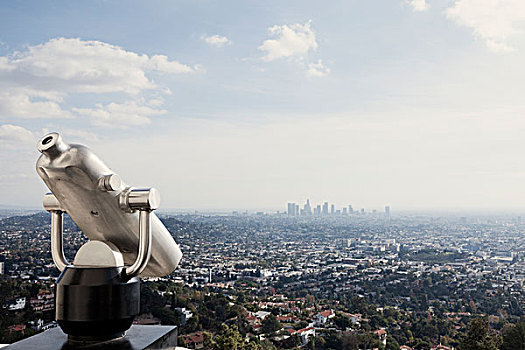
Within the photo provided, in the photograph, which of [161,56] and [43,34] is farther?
[161,56]

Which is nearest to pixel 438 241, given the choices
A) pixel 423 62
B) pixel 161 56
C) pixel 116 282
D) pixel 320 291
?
pixel 320 291

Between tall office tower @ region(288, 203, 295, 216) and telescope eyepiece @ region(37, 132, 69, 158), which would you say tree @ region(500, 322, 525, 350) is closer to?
telescope eyepiece @ region(37, 132, 69, 158)

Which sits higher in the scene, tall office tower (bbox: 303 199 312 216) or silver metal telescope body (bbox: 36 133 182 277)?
silver metal telescope body (bbox: 36 133 182 277)

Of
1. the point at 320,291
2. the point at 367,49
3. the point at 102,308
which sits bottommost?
the point at 320,291

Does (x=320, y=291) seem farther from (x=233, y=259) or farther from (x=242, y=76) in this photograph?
(x=242, y=76)

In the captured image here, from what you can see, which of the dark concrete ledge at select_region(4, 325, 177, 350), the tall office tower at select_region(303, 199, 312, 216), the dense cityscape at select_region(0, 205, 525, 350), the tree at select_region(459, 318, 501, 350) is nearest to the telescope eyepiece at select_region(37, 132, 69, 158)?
the dark concrete ledge at select_region(4, 325, 177, 350)
